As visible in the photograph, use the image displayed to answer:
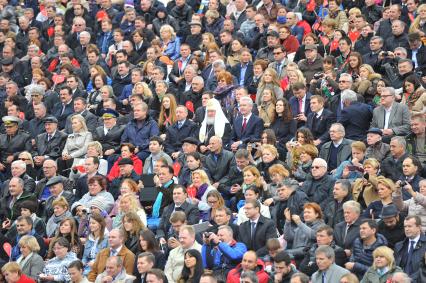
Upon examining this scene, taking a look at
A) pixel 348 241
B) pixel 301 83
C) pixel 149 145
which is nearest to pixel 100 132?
pixel 149 145

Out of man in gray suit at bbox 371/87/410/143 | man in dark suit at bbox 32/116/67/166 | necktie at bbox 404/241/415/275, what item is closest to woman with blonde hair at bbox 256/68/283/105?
man in gray suit at bbox 371/87/410/143

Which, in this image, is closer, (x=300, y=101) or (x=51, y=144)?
(x=300, y=101)

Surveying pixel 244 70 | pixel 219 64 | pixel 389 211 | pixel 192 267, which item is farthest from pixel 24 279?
pixel 244 70

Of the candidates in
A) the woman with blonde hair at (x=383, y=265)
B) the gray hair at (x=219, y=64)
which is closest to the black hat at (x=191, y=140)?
the gray hair at (x=219, y=64)

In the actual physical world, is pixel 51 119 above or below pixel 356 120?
below

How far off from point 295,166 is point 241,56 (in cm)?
424

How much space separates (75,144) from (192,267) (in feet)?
18.8

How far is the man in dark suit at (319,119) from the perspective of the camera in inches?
744

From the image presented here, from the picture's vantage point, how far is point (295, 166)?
58.8ft

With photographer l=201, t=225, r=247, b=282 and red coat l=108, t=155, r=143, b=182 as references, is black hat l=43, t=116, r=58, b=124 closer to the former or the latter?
red coat l=108, t=155, r=143, b=182

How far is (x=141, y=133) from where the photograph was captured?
65.7 ft

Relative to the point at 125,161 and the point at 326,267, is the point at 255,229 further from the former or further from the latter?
the point at 125,161

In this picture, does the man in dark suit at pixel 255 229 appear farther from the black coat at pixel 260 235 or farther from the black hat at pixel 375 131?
the black hat at pixel 375 131

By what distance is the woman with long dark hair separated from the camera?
15.2 m
